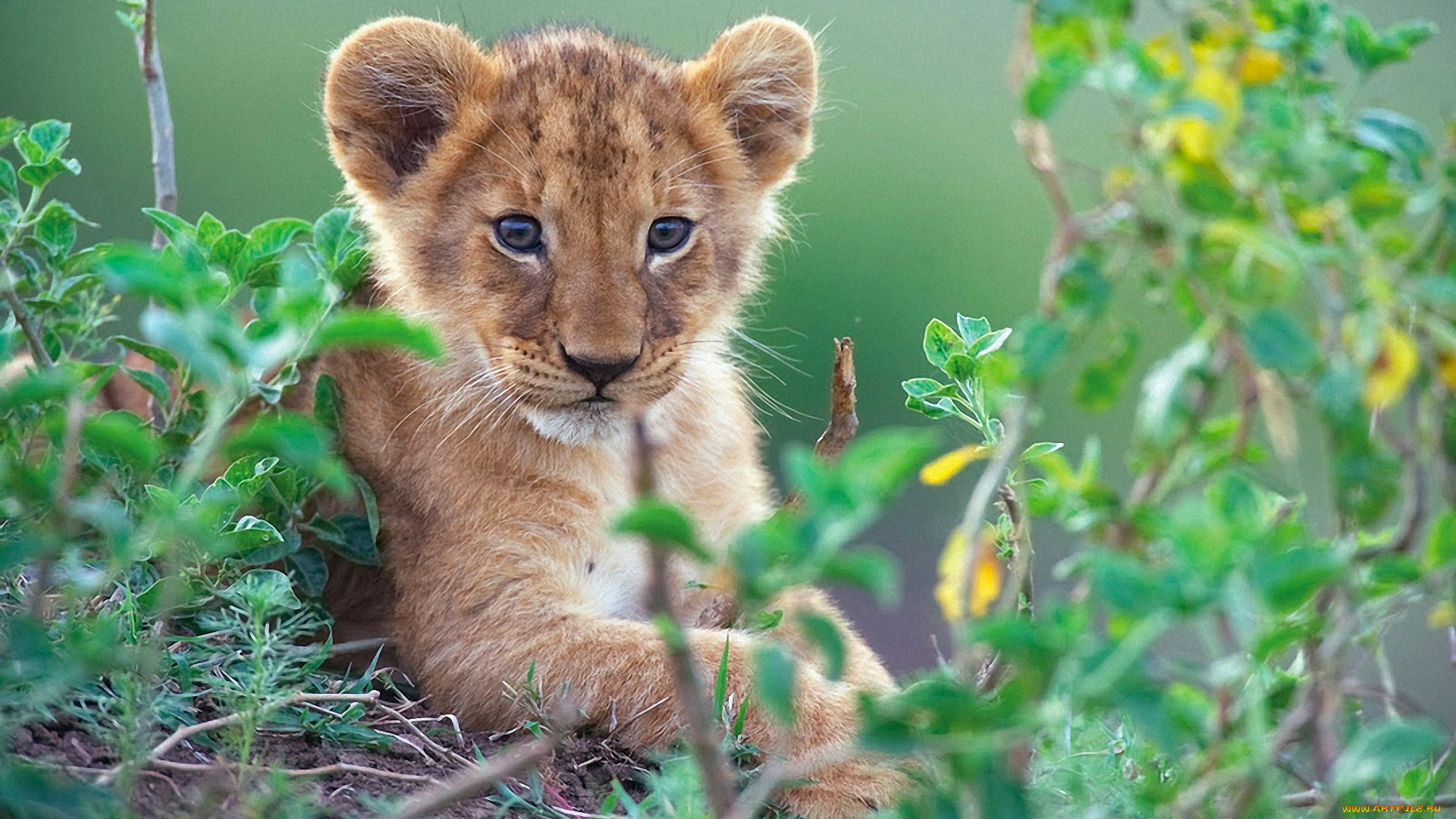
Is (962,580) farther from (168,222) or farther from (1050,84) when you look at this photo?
(168,222)

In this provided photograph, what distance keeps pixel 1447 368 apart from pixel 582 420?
2073 mm

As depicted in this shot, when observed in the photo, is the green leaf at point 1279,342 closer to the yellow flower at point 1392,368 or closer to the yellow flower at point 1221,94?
the yellow flower at point 1392,368

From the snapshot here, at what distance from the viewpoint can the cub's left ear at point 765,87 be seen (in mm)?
3838

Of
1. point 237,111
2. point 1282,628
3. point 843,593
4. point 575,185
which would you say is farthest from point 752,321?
point 237,111

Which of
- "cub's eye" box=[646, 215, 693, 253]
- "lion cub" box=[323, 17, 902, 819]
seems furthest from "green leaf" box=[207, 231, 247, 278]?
"cub's eye" box=[646, 215, 693, 253]

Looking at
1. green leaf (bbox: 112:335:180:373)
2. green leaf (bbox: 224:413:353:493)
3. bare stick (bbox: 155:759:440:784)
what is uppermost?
green leaf (bbox: 224:413:353:493)

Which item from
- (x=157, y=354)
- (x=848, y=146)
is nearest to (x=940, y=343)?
(x=157, y=354)

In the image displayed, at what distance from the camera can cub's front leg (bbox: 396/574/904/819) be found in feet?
9.16

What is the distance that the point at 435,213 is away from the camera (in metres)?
3.60

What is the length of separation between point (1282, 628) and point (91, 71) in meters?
7.85

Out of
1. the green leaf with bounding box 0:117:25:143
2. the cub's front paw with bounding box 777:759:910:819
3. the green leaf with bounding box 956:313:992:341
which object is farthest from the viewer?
the green leaf with bounding box 0:117:25:143

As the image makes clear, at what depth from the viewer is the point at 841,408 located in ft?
9.91

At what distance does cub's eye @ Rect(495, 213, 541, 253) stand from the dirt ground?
1.11 metres

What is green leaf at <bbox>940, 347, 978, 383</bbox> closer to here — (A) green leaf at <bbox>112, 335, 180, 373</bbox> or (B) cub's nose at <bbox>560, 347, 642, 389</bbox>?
(B) cub's nose at <bbox>560, 347, 642, 389</bbox>
